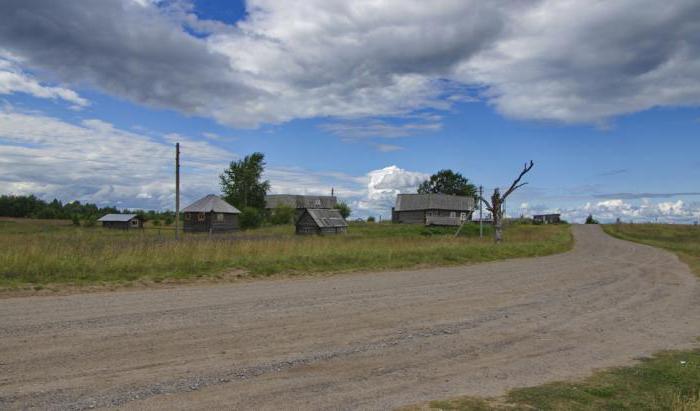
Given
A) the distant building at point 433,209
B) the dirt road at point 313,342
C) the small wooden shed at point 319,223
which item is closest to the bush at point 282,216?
the distant building at point 433,209

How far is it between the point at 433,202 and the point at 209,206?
37450 millimetres

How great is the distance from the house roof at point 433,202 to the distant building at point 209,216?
32.2 metres

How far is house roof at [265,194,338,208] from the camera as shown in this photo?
101694mm

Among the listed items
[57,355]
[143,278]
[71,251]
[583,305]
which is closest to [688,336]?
[583,305]

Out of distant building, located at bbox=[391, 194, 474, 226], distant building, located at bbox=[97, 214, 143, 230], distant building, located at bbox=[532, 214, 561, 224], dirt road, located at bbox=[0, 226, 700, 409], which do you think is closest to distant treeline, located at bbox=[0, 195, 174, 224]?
distant building, located at bbox=[97, 214, 143, 230]

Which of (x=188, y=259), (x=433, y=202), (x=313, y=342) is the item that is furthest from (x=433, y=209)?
(x=313, y=342)

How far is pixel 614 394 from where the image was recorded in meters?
5.99

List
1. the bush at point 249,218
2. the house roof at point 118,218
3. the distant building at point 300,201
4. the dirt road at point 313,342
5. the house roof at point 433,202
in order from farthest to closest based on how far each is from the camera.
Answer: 1. the distant building at point 300,201
2. the house roof at point 433,202
3. the house roof at point 118,218
4. the bush at point 249,218
5. the dirt road at point 313,342

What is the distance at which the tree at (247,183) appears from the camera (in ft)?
323

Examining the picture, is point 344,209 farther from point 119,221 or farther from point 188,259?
point 188,259

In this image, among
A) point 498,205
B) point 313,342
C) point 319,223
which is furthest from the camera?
point 319,223

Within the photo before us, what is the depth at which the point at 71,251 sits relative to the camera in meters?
17.0

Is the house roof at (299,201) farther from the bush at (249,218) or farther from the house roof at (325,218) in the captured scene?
the house roof at (325,218)

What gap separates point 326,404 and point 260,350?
227 centimetres
